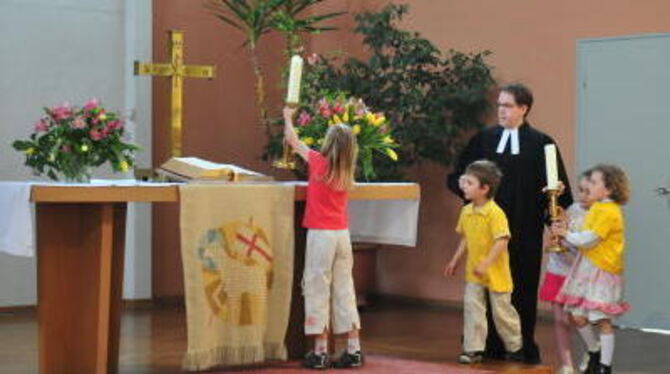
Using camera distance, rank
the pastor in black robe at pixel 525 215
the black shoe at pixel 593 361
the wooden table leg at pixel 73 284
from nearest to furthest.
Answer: the wooden table leg at pixel 73 284
the black shoe at pixel 593 361
the pastor in black robe at pixel 525 215

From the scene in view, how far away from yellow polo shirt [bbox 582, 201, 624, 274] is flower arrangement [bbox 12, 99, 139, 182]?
2.27 meters

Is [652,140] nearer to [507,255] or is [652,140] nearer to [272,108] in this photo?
[507,255]

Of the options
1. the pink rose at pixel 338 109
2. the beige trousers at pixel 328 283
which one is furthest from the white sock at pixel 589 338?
the pink rose at pixel 338 109

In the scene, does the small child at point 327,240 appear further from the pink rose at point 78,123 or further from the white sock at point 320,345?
the pink rose at point 78,123

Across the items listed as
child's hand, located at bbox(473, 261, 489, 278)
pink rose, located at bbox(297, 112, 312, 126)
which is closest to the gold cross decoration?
pink rose, located at bbox(297, 112, 312, 126)

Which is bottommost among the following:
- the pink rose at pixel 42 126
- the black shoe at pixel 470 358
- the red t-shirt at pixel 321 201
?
the black shoe at pixel 470 358

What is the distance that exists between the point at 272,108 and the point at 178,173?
4.30 metres

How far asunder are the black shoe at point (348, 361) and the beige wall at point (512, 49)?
324 cm

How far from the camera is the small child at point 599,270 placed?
622 centimetres

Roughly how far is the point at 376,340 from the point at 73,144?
2656 mm

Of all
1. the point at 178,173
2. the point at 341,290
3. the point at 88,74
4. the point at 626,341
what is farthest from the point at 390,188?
the point at 88,74

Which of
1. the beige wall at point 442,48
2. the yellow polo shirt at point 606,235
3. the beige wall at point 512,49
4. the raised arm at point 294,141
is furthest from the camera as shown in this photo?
the beige wall at point 442,48

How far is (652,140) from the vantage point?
8477 mm

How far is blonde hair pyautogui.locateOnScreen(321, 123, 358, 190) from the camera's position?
5973mm
